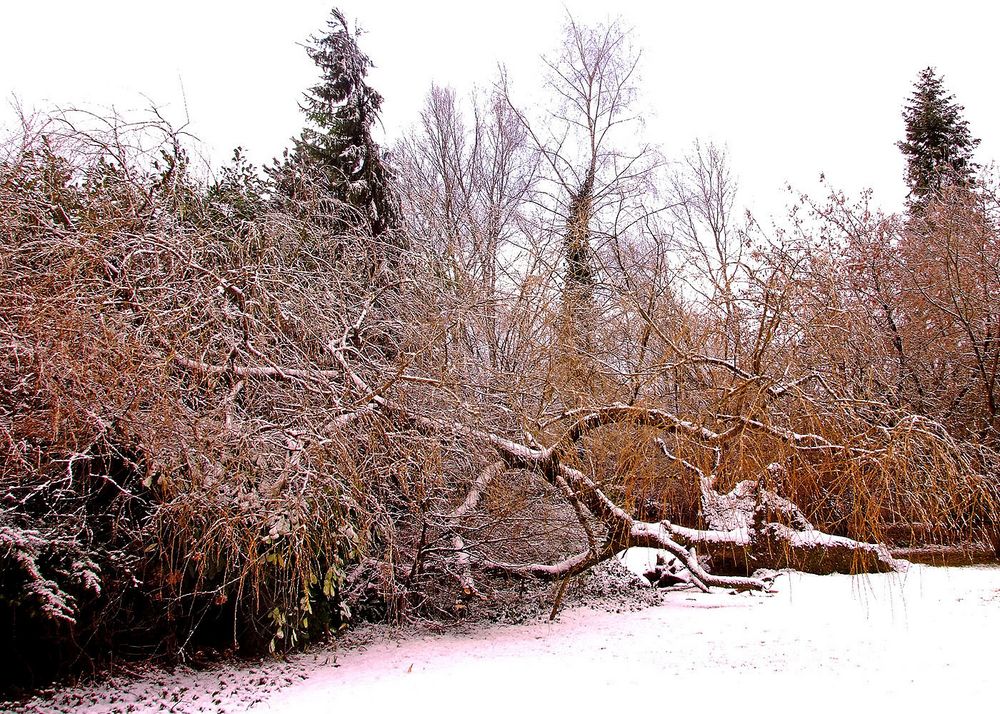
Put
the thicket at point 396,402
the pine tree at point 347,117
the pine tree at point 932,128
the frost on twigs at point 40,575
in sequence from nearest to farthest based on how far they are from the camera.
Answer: the frost on twigs at point 40,575 → the thicket at point 396,402 → the pine tree at point 347,117 → the pine tree at point 932,128

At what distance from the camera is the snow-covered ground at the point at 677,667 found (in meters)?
5.17

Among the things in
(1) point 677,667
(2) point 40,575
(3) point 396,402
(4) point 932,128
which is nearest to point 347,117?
(3) point 396,402

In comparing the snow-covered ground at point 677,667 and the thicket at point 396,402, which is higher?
the thicket at point 396,402

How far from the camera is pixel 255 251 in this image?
725cm

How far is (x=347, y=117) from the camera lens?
48.3 ft

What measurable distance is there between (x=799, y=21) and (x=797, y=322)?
18.9ft

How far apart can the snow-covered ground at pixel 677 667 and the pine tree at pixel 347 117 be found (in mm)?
9362

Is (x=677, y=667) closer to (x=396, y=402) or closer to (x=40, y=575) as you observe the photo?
(x=396, y=402)

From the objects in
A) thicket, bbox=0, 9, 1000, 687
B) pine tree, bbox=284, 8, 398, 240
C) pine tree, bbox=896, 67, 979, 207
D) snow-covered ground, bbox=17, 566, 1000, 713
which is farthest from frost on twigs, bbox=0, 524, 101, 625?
pine tree, bbox=896, 67, 979, 207

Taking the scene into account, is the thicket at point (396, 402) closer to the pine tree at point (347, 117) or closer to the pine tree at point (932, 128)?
the pine tree at point (347, 117)

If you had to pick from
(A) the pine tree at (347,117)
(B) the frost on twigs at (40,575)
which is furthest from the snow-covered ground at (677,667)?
(A) the pine tree at (347,117)

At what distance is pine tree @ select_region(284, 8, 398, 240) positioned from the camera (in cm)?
1453

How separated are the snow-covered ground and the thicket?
0.56 metres

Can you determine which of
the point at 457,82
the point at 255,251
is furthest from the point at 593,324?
the point at 457,82
